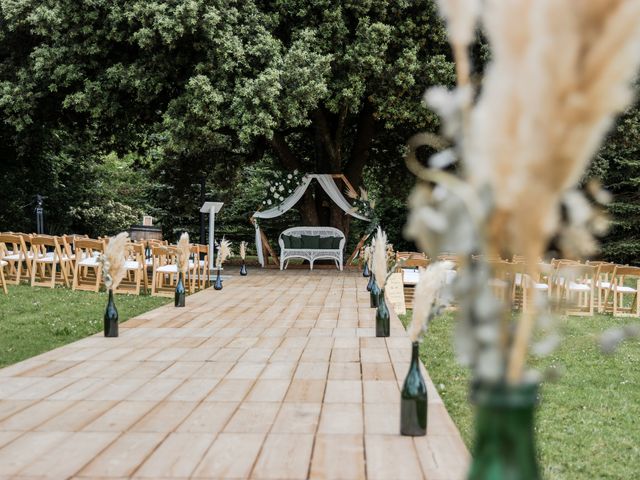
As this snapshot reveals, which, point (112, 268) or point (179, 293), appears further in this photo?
point (179, 293)

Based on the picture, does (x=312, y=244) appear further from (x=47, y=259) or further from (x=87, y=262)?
(x=47, y=259)

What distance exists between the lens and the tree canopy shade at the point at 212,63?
12891mm

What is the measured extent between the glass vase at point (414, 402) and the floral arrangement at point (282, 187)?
14017 mm

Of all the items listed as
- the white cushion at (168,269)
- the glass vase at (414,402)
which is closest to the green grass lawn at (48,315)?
the white cushion at (168,269)

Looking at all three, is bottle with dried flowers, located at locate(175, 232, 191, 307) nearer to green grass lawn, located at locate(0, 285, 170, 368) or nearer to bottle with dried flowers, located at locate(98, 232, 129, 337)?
green grass lawn, located at locate(0, 285, 170, 368)

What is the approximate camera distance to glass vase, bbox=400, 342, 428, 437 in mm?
3100

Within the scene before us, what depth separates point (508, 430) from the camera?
3.07 ft

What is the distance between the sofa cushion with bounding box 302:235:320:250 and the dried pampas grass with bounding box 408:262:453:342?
1390 cm

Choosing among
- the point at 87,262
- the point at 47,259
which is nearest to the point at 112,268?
the point at 87,262

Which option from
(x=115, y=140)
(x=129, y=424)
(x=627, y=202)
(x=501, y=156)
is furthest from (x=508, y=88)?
(x=627, y=202)

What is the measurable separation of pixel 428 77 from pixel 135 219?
1362 cm

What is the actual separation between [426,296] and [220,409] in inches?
56.8

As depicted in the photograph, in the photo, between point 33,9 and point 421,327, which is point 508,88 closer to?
point 421,327

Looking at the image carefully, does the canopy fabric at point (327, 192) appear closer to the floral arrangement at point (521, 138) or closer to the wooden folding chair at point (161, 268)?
the wooden folding chair at point (161, 268)
